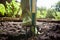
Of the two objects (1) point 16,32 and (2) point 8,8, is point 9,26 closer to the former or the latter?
(1) point 16,32

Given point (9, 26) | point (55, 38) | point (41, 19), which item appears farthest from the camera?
point (41, 19)

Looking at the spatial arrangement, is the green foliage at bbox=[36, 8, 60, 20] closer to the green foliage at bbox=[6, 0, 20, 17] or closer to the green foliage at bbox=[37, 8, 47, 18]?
the green foliage at bbox=[37, 8, 47, 18]

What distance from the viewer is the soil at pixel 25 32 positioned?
1.79m

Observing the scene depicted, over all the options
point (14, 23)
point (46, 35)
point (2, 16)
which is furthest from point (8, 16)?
point (46, 35)

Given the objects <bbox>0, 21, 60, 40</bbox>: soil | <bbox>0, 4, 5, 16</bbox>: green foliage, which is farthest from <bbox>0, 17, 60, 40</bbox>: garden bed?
<bbox>0, 4, 5, 16</bbox>: green foliage

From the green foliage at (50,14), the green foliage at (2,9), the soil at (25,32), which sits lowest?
the soil at (25,32)

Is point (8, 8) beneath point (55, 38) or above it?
above

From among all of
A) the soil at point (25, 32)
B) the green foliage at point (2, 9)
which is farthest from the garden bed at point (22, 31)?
the green foliage at point (2, 9)

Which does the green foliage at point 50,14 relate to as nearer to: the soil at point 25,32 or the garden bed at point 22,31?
the garden bed at point 22,31

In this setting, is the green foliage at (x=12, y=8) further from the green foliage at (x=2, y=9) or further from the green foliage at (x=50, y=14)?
the green foliage at (x=50, y=14)

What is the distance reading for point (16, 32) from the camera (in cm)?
190

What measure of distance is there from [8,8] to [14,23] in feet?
1.30

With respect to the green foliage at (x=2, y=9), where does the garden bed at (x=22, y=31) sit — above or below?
below

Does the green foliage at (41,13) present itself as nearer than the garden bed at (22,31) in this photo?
No
